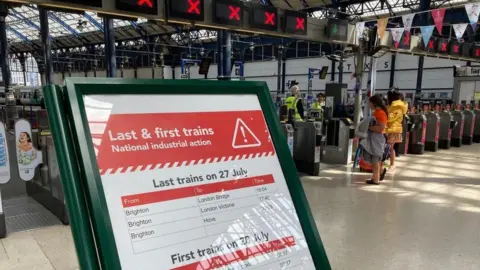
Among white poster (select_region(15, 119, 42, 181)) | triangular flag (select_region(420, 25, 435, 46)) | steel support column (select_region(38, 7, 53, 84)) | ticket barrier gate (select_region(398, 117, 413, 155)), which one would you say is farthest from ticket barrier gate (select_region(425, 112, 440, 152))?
steel support column (select_region(38, 7, 53, 84))

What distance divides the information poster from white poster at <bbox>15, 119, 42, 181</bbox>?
353 cm

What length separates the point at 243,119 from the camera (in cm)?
112

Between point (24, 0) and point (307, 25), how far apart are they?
4202 mm

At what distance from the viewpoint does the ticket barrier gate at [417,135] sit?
7.23m

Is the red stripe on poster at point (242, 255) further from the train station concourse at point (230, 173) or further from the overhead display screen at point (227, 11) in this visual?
the overhead display screen at point (227, 11)

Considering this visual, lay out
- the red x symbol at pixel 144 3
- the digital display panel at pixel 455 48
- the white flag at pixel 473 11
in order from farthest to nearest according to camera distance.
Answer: the digital display panel at pixel 455 48 < the white flag at pixel 473 11 < the red x symbol at pixel 144 3

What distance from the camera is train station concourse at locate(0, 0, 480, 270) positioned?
845 millimetres

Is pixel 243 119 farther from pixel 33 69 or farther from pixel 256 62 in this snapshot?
pixel 33 69

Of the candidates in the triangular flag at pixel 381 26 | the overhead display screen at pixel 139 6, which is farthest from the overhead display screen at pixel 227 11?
the triangular flag at pixel 381 26

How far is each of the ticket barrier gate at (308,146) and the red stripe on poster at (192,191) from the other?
4415 mm

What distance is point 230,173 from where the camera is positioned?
3.36 ft

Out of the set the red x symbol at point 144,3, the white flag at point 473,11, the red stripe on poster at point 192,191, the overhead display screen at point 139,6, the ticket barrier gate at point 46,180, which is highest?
the white flag at point 473,11

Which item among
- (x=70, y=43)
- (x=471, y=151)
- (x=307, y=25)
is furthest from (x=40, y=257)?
(x=70, y=43)

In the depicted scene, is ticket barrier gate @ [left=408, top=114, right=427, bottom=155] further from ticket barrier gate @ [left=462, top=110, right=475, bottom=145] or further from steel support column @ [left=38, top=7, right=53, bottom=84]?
steel support column @ [left=38, top=7, right=53, bottom=84]
